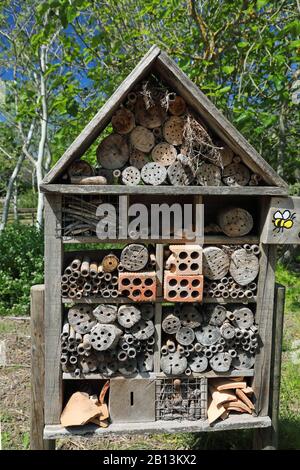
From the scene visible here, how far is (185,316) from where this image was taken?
2.75 metres

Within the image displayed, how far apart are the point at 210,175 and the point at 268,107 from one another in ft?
15.3

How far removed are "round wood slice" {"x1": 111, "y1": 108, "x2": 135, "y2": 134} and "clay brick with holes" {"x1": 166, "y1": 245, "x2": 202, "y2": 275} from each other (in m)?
0.78

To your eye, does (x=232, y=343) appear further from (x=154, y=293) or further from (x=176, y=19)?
(x=176, y=19)

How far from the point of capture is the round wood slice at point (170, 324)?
8.88 ft

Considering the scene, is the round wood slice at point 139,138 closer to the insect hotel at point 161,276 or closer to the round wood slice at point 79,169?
the insect hotel at point 161,276

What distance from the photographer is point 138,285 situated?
8.49 ft

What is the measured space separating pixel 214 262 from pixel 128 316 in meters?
0.64

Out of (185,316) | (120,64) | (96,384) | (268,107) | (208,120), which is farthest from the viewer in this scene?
(268,107)

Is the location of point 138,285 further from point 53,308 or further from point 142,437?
point 142,437

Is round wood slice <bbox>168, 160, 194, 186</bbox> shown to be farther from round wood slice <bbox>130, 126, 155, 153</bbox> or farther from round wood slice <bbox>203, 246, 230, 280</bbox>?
round wood slice <bbox>203, 246, 230, 280</bbox>

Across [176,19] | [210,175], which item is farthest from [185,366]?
[176,19]

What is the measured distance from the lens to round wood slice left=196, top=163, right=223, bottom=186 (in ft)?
8.61

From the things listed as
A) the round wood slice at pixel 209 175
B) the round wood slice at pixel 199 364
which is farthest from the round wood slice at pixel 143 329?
the round wood slice at pixel 209 175

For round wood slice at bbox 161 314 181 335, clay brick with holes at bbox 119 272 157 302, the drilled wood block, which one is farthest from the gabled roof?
the drilled wood block
